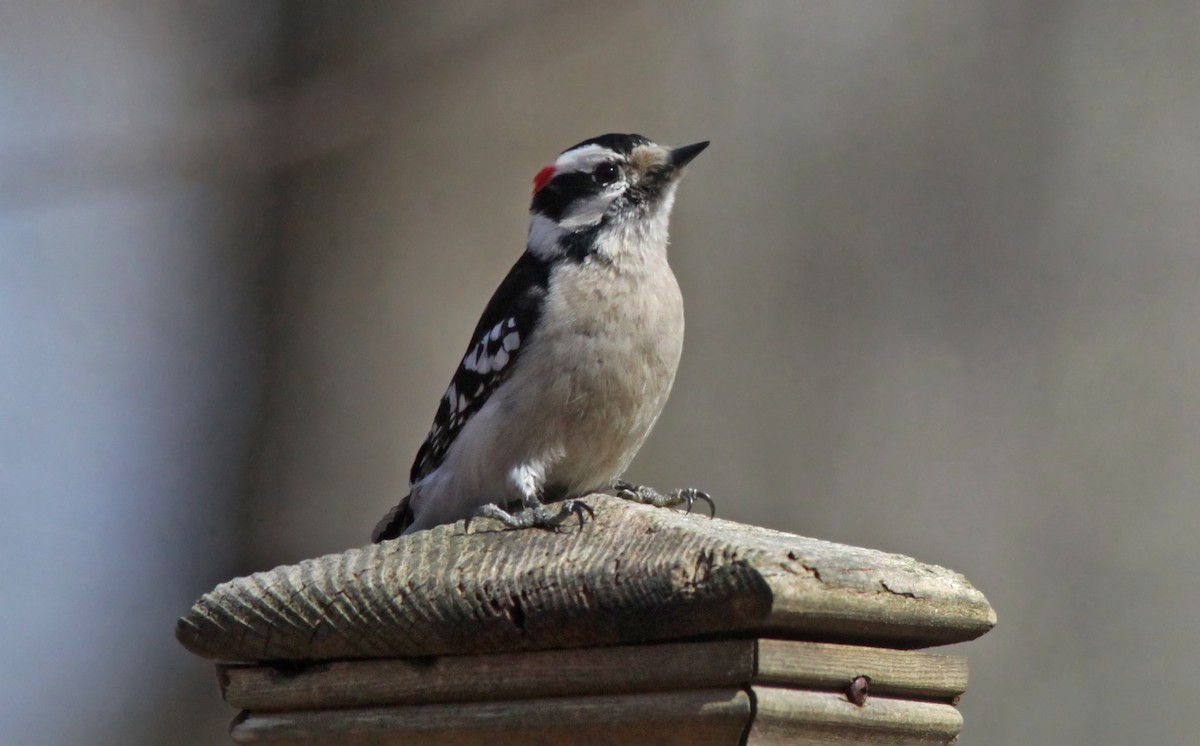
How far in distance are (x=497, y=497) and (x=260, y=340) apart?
268 cm

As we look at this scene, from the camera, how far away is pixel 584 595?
1.60 meters

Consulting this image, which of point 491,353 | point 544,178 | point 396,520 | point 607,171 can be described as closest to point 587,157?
point 607,171

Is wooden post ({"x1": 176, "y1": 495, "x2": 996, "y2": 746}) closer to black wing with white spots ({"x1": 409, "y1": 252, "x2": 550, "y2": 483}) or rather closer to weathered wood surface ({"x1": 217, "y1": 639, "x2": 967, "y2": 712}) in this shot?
weathered wood surface ({"x1": 217, "y1": 639, "x2": 967, "y2": 712})

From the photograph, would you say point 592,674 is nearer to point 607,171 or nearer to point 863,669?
point 863,669

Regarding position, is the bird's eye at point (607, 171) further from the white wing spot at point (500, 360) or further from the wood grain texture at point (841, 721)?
the wood grain texture at point (841, 721)

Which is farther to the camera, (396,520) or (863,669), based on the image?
(396,520)

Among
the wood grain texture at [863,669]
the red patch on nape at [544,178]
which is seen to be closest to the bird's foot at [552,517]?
the wood grain texture at [863,669]

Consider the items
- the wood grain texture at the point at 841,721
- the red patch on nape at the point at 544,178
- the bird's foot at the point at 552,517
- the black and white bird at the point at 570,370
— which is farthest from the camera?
the red patch on nape at the point at 544,178

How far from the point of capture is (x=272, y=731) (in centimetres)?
180

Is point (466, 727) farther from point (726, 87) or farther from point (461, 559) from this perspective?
point (726, 87)

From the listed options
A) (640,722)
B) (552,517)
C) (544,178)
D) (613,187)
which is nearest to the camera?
(640,722)

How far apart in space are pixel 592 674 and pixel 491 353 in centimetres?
147

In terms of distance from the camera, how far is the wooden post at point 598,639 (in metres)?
1.54

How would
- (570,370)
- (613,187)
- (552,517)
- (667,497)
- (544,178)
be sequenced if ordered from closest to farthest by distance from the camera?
1. (552,517)
2. (667,497)
3. (570,370)
4. (613,187)
5. (544,178)
